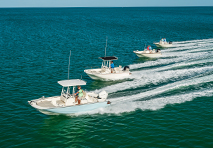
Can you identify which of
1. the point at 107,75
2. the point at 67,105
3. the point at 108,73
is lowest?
the point at 67,105

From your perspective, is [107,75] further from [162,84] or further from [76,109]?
[76,109]

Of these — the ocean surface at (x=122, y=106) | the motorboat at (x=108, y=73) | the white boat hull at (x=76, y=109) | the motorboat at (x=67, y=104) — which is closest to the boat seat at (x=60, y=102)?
the motorboat at (x=67, y=104)

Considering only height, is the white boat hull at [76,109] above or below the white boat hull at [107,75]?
below

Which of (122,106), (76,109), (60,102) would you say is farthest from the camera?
(122,106)

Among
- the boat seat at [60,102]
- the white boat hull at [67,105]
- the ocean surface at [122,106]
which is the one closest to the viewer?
the ocean surface at [122,106]

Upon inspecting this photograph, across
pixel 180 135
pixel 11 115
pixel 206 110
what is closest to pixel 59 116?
pixel 11 115

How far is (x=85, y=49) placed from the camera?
6344cm

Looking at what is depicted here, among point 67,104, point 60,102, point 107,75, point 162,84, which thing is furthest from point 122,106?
point 107,75

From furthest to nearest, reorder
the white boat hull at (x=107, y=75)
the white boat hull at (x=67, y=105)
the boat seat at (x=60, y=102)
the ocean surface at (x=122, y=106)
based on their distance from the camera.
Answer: the white boat hull at (x=107, y=75)
the boat seat at (x=60, y=102)
the white boat hull at (x=67, y=105)
the ocean surface at (x=122, y=106)

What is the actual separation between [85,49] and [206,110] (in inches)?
1559

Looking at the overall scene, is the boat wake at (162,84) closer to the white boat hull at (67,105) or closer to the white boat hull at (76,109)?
the white boat hull at (76,109)

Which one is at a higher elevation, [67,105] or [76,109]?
[67,105]

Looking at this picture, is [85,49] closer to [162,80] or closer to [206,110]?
[162,80]

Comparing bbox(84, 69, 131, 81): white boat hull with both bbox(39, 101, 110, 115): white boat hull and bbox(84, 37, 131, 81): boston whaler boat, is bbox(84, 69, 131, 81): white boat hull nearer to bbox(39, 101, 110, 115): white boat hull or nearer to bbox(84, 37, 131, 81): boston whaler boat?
bbox(84, 37, 131, 81): boston whaler boat
